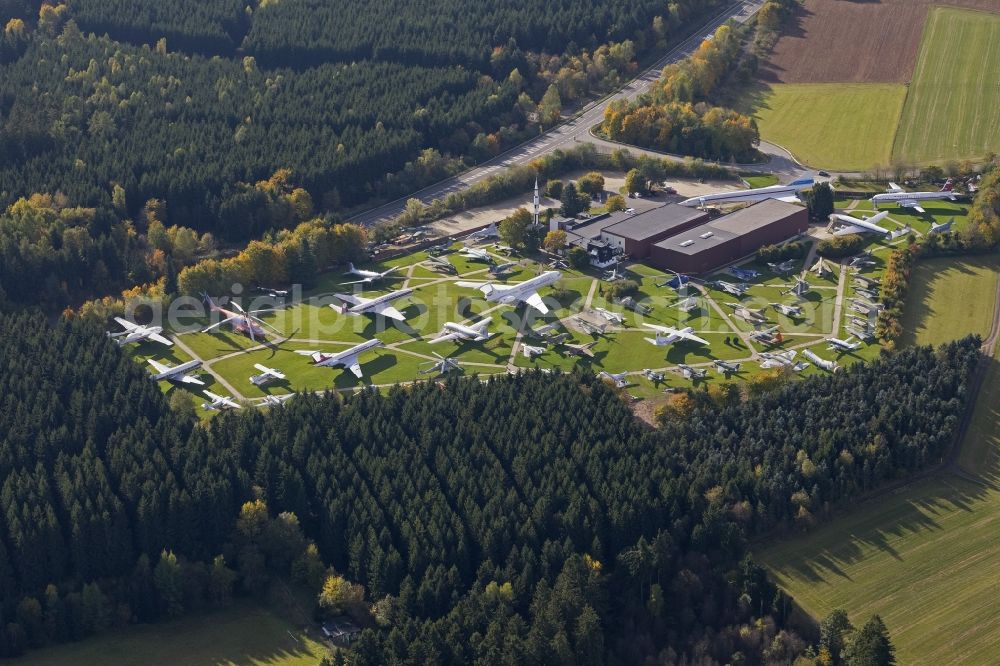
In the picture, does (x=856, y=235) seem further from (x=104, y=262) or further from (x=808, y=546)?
(x=104, y=262)

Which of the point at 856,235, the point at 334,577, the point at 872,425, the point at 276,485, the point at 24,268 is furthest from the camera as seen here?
the point at 856,235

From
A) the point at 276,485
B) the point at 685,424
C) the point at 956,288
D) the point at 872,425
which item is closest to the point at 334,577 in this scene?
the point at 276,485

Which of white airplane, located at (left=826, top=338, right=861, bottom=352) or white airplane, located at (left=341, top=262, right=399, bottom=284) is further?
white airplane, located at (left=341, top=262, right=399, bottom=284)

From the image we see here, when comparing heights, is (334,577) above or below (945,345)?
below

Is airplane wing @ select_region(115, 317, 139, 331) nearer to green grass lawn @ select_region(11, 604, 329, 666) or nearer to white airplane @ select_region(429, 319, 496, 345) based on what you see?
white airplane @ select_region(429, 319, 496, 345)

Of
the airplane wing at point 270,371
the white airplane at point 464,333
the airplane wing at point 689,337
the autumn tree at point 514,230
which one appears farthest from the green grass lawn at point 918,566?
the autumn tree at point 514,230

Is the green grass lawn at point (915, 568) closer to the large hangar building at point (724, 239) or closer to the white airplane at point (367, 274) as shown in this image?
the large hangar building at point (724, 239)

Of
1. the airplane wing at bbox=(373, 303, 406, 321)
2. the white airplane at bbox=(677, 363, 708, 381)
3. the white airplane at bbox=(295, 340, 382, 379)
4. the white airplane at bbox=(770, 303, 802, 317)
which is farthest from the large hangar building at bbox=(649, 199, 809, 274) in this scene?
the white airplane at bbox=(295, 340, 382, 379)
